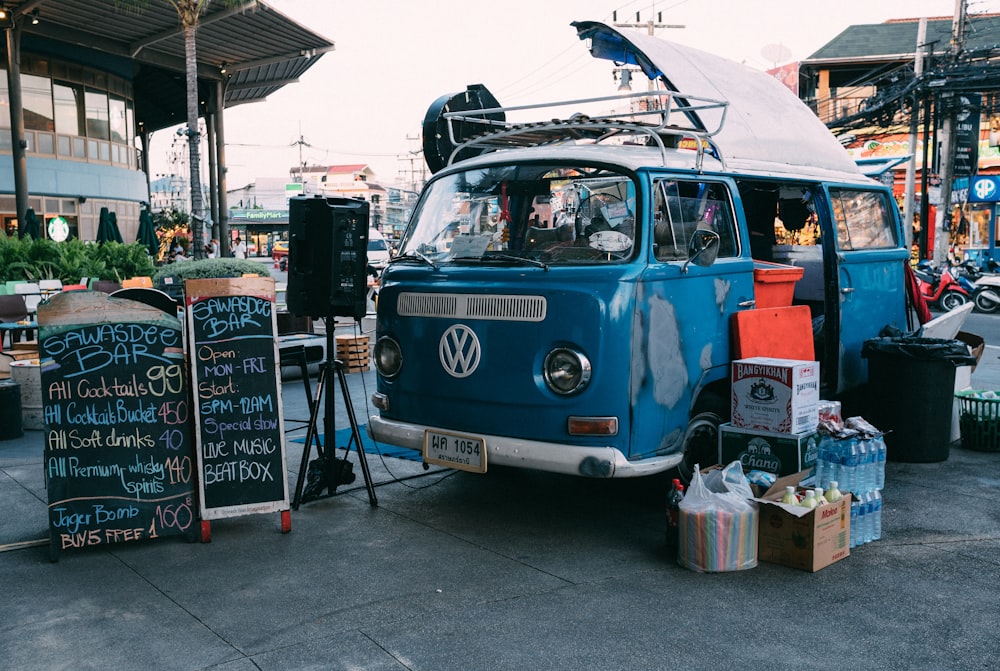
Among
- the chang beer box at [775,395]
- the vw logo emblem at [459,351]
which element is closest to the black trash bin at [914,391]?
the chang beer box at [775,395]

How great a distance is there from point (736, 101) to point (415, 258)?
9.66ft

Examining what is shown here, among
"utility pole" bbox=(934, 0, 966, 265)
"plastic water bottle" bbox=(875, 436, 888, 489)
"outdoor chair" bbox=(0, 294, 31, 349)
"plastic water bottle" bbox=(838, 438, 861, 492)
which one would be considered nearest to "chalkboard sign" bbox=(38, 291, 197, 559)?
"plastic water bottle" bbox=(838, 438, 861, 492)

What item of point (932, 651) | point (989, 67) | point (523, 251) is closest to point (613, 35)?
point (523, 251)

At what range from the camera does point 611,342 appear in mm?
4852

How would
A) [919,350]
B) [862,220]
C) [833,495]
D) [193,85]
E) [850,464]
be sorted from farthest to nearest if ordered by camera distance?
[193,85]
[862,220]
[919,350]
[850,464]
[833,495]

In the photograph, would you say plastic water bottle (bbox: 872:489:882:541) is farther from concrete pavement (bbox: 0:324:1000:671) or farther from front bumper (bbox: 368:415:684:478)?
front bumper (bbox: 368:415:684:478)

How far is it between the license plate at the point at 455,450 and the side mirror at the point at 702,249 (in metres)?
1.64

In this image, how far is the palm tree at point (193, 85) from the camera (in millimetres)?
22797

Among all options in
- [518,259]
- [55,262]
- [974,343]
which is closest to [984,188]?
[974,343]

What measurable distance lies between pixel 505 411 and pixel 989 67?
23.9 metres

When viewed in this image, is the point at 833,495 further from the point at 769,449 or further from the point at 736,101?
A: the point at 736,101

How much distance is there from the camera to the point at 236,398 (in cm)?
529

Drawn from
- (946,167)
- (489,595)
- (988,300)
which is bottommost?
(489,595)

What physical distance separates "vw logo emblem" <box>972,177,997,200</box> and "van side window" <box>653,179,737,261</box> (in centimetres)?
2850
